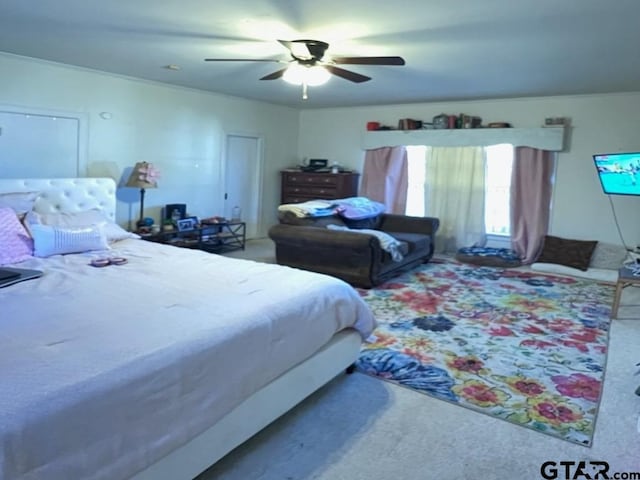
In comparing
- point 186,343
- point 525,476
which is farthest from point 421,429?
point 186,343

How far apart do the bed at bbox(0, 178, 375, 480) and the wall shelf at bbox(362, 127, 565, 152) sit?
4414 mm

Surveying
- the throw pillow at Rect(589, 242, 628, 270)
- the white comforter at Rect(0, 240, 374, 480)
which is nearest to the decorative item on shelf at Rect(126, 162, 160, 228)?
the white comforter at Rect(0, 240, 374, 480)

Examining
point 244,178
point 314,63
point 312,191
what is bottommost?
point 312,191

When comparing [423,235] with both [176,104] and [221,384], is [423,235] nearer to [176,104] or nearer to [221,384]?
[176,104]

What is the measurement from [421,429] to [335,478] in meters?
0.61

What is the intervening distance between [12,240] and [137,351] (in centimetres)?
214

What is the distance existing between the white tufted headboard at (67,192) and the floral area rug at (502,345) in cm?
→ 292

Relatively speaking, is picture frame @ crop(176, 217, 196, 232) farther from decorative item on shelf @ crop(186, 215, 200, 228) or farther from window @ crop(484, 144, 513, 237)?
window @ crop(484, 144, 513, 237)

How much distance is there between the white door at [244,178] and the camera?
7.18m

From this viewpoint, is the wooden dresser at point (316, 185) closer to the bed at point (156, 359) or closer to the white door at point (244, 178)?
the white door at point (244, 178)

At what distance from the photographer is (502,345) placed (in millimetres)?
3559

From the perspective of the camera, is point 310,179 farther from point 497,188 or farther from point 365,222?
point 497,188

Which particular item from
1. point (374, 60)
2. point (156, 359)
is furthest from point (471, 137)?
point (156, 359)

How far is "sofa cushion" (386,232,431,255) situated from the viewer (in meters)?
5.68
